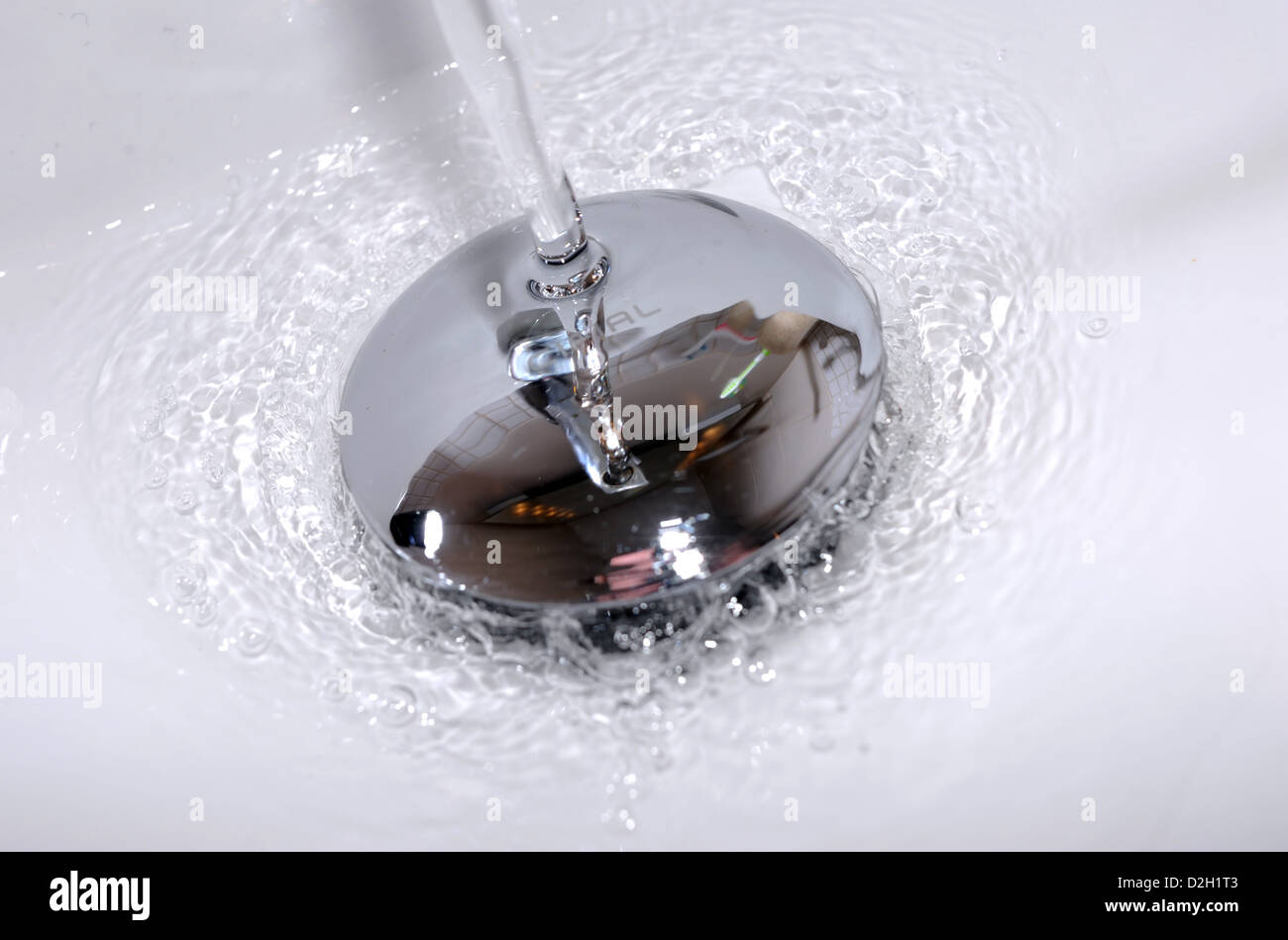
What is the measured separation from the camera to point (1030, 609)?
282mm

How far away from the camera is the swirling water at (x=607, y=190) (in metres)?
0.29

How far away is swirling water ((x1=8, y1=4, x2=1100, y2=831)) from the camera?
289mm

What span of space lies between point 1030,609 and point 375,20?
27 cm

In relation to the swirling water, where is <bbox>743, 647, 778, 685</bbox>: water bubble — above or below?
below

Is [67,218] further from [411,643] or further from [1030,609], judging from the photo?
[1030,609]

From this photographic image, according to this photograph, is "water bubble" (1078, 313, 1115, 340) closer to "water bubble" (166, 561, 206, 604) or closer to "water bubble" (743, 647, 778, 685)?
"water bubble" (743, 647, 778, 685)

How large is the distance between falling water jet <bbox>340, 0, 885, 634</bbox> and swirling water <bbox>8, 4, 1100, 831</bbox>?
0.02m

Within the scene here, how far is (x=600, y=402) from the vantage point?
31 cm

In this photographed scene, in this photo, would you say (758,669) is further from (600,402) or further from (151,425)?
(151,425)

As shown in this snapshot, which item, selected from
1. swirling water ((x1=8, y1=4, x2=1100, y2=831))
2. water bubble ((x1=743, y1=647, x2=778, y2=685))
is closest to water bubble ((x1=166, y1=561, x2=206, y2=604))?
swirling water ((x1=8, y1=4, x2=1100, y2=831))

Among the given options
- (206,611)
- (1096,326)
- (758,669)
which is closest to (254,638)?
(206,611)

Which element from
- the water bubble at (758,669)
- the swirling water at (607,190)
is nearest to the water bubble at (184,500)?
the swirling water at (607,190)

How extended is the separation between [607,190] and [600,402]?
0.36 feet

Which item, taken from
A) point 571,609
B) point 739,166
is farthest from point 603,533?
point 739,166
